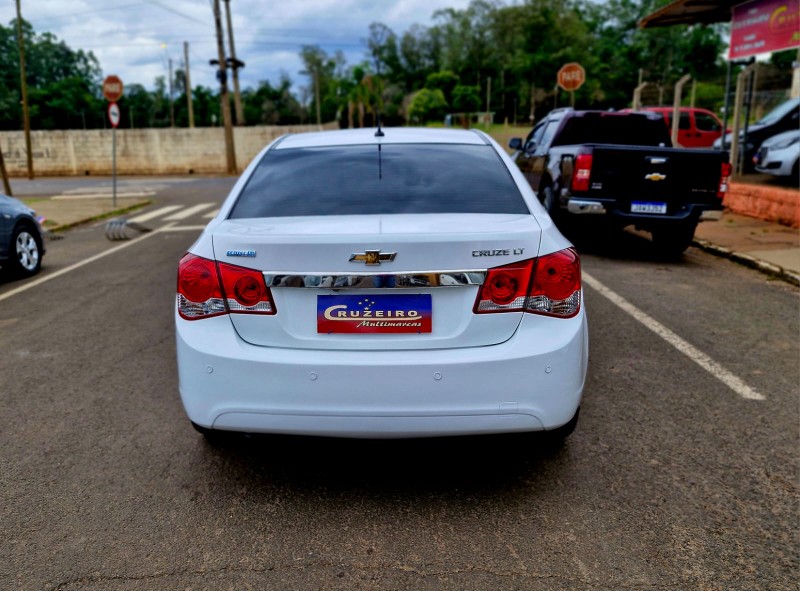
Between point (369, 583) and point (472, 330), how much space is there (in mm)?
1031

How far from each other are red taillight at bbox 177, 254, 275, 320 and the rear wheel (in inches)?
255

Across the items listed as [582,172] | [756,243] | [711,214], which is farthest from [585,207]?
[756,243]

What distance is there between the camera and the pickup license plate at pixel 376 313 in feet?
9.25

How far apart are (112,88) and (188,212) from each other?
4.60 metres

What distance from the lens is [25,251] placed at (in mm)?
8656

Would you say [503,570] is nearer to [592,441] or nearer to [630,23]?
[592,441]

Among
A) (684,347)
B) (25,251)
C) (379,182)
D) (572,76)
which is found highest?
(572,76)

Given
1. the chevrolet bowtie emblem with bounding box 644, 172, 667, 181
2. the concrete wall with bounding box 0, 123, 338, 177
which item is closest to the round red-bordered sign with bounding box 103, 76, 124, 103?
the chevrolet bowtie emblem with bounding box 644, 172, 667, 181

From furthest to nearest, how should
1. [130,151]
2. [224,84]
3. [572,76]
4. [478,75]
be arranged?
1. [478,75]
2. [130,151]
3. [224,84]
4. [572,76]

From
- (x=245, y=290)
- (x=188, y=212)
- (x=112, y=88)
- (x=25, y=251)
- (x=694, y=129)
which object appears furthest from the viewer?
(x=694, y=129)

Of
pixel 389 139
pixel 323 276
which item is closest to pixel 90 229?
pixel 389 139

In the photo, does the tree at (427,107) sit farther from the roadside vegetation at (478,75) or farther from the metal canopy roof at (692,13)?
the metal canopy roof at (692,13)

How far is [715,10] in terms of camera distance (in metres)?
14.9

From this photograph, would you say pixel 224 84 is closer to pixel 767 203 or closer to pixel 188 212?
pixel 188 212
